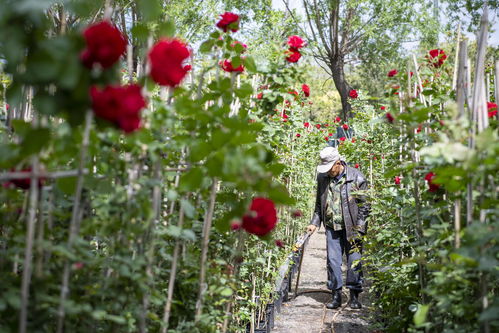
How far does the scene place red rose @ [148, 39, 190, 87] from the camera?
1310mm

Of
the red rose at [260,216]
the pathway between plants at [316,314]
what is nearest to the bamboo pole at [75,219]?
the red rose at [260,216]

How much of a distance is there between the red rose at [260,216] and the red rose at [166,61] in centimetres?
45

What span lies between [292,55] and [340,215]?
300 centimetres

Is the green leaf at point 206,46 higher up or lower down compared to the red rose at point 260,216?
higher up

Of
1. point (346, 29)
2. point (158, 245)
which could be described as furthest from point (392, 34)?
point (158, 245)

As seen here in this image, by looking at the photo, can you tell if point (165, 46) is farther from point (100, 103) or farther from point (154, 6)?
point (100, 103)

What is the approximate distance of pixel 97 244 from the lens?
2.76 m

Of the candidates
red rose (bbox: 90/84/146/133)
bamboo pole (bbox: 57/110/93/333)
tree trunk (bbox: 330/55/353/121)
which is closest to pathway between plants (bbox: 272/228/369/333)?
bamboo pole (bbox: 57/110/93/333)

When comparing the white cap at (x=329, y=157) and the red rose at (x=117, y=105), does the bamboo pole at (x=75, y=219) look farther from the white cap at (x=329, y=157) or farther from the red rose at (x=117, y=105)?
the white cap at (x=329, y=157)

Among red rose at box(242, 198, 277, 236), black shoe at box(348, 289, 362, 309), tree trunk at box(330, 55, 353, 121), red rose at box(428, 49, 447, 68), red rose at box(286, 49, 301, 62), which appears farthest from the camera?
tree trunk at box(330, 55, 353, 121)

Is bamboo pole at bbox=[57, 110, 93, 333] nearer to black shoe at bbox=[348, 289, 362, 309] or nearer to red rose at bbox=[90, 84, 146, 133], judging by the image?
red rose at bbox=[90, 84, 146, 133]

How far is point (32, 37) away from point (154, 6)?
1.17 feet

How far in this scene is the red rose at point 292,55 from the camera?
7.44ft

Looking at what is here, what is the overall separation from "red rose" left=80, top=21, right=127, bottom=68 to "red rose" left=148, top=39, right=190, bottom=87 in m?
0.24
